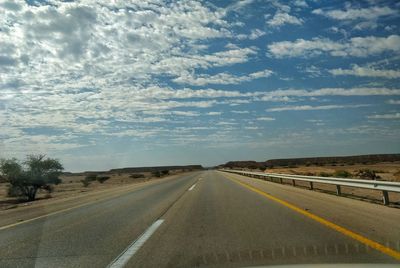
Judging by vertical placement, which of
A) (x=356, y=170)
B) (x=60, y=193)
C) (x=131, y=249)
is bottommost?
(x=131, y=249)

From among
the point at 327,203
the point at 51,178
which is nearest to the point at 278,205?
the point at 327,203

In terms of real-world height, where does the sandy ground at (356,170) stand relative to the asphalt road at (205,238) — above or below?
above

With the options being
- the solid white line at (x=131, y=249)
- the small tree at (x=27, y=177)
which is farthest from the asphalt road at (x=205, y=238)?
the small tree at (x=27, y=177)

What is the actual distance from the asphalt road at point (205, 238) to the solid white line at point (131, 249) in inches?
0.7

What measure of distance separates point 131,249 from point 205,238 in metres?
1.68

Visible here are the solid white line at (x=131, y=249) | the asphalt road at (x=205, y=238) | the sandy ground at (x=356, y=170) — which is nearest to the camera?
the solid white line at (x=131, y=249)

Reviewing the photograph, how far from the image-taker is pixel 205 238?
30.4 feet

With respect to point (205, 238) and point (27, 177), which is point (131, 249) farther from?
point (27, 177)

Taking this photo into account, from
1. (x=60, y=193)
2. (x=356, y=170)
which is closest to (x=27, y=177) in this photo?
(x=60, y=193)

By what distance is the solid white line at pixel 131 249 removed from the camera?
710 cm

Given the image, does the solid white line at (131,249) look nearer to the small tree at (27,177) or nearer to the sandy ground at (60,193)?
the sandy ground at (60,193)

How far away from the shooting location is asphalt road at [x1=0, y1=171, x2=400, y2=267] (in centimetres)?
723

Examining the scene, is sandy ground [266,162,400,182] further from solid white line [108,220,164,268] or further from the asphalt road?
solid white line [108,220,164,268]

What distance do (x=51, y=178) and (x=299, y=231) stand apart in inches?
1908
